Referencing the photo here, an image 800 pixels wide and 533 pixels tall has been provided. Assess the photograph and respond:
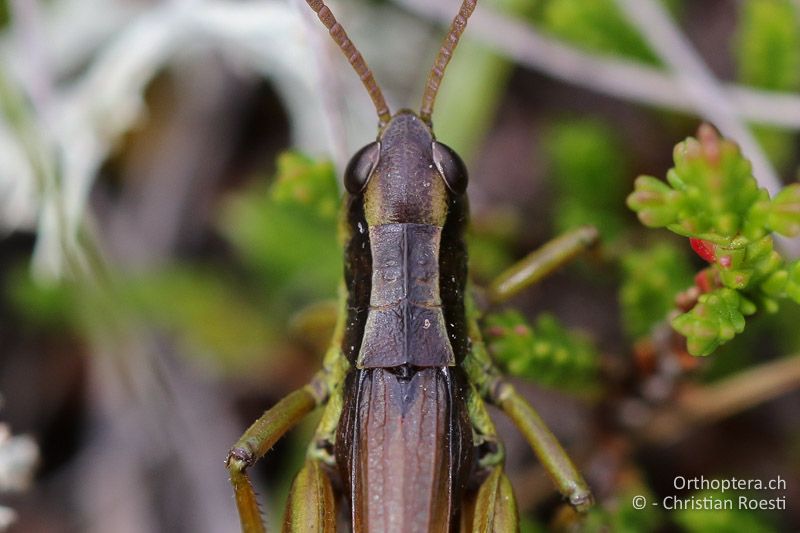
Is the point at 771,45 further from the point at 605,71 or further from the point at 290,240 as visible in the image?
the point at 290,240

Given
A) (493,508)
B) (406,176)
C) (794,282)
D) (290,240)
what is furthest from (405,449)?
(290,240)

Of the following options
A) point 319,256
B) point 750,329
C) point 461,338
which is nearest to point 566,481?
point 461,338

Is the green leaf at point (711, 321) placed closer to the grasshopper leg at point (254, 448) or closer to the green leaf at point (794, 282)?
the green leaf at point (794, 282)

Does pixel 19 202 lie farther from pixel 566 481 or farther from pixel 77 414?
pixel 566 481

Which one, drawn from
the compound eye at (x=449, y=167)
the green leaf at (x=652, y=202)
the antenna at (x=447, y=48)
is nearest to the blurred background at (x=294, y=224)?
the compound eye at (x=449, y=167)

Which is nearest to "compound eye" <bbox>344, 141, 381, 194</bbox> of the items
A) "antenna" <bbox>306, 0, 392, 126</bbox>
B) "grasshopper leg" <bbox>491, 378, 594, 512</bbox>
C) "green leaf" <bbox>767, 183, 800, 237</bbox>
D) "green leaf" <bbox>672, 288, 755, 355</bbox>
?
"antenna" <bbox>306, 0, 392, 126</bbox>

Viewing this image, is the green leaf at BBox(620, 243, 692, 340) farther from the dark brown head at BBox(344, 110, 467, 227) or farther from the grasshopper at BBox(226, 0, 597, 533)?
the dark brown head at BBox(344, 110, 467, 227)
